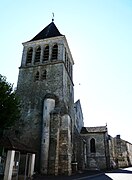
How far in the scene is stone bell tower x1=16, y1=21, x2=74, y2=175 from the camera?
1683 centimetres

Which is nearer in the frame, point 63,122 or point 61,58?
point 63,122

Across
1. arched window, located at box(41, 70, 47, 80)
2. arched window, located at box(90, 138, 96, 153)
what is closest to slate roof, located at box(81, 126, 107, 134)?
arched window, located at box(90, 138, 96, 153)

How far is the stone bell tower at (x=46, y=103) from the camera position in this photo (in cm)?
1683

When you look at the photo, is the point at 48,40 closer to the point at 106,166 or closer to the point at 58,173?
the point at 58,173

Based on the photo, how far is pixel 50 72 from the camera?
22.8m

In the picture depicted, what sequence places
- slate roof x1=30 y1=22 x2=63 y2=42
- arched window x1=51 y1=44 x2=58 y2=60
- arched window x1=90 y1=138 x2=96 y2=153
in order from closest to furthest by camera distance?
arched window x1=51 y1=44 x2=58 y2=60, slate roof x1=30 y1=22 x2=63 y2=42, arched window x1=90 y1=138 x2=96 y2=153

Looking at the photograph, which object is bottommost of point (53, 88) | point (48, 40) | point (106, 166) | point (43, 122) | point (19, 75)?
point (106, 166)

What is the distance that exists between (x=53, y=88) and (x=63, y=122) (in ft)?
15.9

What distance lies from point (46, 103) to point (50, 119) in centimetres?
200

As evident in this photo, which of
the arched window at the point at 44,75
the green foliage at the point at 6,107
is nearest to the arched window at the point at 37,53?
the arched window at the point at 44,75

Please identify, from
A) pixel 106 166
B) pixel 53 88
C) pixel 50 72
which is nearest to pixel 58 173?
pixel 53 88

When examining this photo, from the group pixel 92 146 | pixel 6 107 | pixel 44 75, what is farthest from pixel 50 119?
pixel 92 146

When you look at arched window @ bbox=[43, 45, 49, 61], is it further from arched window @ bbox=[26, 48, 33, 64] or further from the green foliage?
the green foliage

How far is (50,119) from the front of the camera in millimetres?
18422
